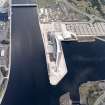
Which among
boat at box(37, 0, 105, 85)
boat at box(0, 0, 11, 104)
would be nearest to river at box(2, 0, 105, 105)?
boat at box(0, 0, 11, 104)

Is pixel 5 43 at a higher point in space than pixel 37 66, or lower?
higher

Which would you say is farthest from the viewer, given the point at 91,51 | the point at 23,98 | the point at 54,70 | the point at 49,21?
the point at 49,21

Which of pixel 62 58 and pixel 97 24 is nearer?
pixel 62 58

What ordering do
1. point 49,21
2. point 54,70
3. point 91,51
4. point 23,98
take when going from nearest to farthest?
point 23,98 → point 54,70 → point 91,51 → point 49,21

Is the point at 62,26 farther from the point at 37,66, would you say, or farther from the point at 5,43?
the point at 37,66

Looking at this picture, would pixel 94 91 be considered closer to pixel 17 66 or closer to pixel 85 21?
pixel 17 66

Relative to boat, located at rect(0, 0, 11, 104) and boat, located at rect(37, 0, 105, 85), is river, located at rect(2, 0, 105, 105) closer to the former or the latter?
boat, located at rect(0, 0, 11, 104)

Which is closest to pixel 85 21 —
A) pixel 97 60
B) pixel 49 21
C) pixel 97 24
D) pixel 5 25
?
pixel 97 24

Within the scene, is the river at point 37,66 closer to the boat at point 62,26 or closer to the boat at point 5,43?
the boat at point 5,43

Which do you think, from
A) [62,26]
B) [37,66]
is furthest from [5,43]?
[62,26]
